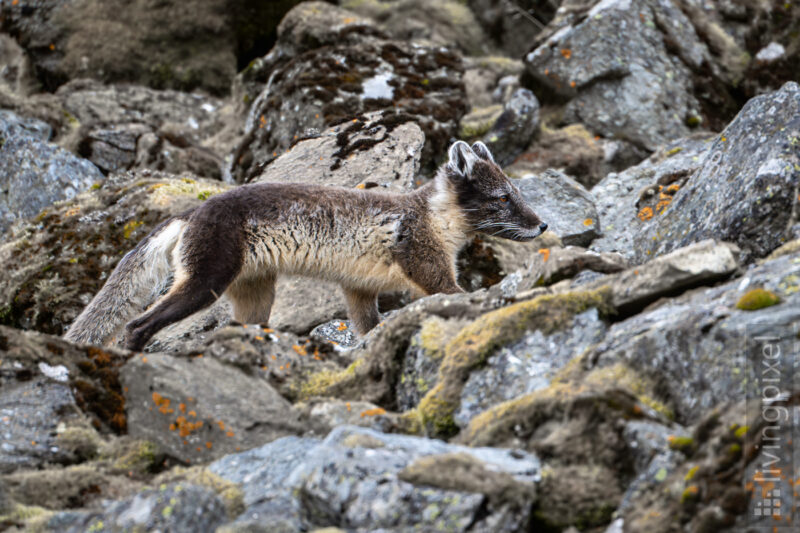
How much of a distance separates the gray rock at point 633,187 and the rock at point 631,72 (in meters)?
1.97

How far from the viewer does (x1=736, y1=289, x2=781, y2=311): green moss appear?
17.4 ft

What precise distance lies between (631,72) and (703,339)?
494 inches

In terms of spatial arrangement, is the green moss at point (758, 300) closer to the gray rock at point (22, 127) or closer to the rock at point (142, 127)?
the rock at point (142, 127)

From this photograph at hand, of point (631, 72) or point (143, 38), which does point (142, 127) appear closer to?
point (143, 38)

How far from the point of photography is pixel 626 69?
16.6 m

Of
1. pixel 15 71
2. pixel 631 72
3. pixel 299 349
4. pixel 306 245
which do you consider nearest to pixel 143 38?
pixel 15 71

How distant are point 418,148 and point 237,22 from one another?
12606mm

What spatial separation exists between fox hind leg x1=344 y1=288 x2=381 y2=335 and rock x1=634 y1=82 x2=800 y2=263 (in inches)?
133

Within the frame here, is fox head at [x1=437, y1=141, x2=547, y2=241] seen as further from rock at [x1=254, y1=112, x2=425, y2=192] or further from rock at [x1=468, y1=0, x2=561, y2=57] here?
rock at [x1=468, y1=0, x2=561, y2=57]

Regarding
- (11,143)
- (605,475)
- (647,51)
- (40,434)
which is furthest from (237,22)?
(605,475)


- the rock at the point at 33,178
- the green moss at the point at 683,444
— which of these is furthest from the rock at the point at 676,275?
the rock at the point at 33,178

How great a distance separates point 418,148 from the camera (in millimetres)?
12836

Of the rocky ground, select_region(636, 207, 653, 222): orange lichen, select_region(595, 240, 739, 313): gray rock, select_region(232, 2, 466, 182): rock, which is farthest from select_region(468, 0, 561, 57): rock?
select_region(595, 240, 739, 313): gray rock

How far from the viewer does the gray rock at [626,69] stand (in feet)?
54.0
